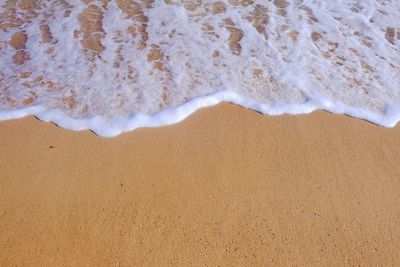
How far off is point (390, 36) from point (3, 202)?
4.14 m

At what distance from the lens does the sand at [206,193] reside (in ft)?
8.16

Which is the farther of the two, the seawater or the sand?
the seawater

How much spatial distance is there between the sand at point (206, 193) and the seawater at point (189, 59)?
0.74ft

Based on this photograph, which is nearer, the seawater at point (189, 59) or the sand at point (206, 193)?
the sand at point (206, 193)

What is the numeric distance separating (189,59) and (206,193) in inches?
63.5

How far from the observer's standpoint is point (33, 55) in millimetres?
3961

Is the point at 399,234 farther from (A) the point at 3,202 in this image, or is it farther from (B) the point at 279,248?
(A) the point at 3,202

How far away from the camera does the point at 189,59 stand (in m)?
3.96

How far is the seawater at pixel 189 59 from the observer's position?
11.3 feet

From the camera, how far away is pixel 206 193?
2799 mm

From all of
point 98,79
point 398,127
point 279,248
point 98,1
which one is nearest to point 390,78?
point 398,127

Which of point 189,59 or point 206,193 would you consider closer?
point 206,193

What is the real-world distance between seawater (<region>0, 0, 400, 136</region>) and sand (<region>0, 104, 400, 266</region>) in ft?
0.74

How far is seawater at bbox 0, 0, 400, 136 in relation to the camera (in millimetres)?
3457
